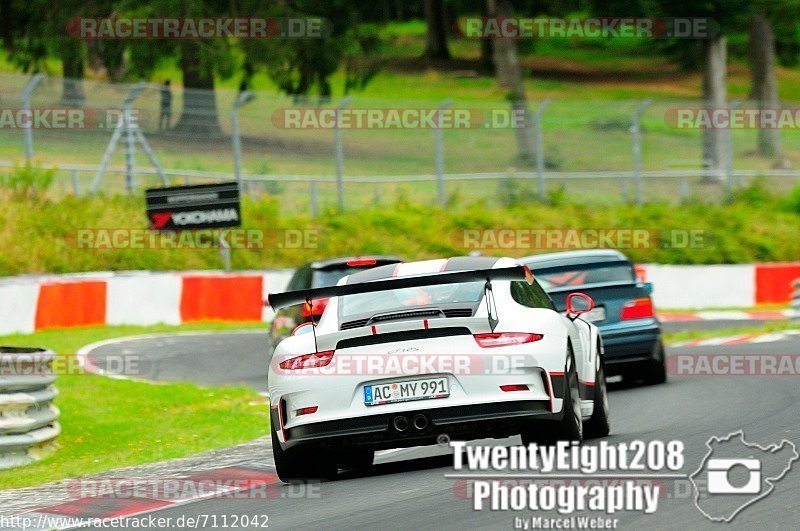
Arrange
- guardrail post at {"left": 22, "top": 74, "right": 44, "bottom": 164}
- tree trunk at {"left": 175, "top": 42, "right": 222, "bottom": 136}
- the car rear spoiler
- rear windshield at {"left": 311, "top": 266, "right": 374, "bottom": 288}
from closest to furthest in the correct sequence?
1. the car rear spoiler
2. rear windshield at {"left": 311, "top": 266, "right": 374, "bottom": 288}
3. guardrail post at {"left": 22, "top": 74, "right": 44, "bottom": 164}
4. tree trunk at {"left": 175, "top": 42, "right": 222, "bottom": 136}

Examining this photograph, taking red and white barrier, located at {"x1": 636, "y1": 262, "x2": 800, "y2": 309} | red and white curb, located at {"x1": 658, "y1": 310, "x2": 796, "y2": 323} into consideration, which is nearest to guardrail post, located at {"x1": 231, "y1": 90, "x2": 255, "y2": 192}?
red and white barrier, located at {"x1": 636, "y1": 262, "x2": 800, "y2": 309}

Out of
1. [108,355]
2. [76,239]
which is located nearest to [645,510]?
[108,355]

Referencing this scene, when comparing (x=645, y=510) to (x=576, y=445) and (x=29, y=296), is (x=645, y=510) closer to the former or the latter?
(x=576, y=445)

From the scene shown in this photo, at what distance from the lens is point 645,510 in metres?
7.69

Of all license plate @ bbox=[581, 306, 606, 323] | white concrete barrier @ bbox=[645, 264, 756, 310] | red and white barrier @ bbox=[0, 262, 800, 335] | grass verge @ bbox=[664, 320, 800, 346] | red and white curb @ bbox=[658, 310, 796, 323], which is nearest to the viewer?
license plate @ bbox=[581, 306, 606, 323]

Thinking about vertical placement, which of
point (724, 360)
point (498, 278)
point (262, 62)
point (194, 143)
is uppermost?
point (262, 62)

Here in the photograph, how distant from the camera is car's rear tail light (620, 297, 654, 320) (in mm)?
15328

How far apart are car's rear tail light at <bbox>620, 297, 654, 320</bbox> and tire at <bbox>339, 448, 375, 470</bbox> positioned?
5086mm

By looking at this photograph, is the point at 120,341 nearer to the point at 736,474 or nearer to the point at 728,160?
the point at 736,474

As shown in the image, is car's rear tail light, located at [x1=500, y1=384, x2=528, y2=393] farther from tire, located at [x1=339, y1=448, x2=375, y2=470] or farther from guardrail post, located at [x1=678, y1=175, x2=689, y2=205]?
guardrail post, located at [x1=678, y1=175, x2=689, y2=205]

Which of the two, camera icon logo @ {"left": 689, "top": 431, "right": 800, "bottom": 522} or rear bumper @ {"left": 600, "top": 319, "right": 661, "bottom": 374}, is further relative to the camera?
rear bumper @ {"left": 600, "top": 319, "right": 661, "bottom": 374}

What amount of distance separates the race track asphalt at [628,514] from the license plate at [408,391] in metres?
0.51

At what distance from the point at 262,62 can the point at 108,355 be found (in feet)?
77.4

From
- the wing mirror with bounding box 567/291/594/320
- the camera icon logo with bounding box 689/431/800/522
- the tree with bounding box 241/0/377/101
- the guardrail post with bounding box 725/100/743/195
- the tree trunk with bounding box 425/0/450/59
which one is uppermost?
the tree trunk with bounding box 425/0/450/59
